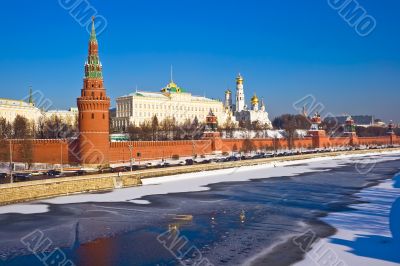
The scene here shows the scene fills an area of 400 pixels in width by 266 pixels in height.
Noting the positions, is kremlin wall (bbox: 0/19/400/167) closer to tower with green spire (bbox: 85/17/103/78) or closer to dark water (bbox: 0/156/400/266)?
tower with green spire (bbox: 85/17/103/78)

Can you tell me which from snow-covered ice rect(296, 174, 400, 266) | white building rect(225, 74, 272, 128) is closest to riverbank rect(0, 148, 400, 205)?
snow-covered ice rect(296, 174, 400, 266)

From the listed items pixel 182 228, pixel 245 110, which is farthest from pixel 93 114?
pixel 245 110

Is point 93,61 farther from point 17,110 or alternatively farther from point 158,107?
point 17,110

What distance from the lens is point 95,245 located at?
15484 mm

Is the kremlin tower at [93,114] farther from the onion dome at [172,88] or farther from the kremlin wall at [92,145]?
the onion dome at [172,88]

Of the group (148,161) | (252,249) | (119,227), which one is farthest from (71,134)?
(252,249)

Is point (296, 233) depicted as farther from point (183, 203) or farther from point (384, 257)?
point (183, 203)

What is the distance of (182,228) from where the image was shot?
58.6 ft

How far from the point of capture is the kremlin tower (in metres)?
37.0

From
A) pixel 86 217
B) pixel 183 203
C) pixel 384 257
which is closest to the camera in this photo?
pixel 384 257

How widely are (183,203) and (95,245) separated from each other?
8.44 meters

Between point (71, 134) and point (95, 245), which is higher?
point (71, 134)

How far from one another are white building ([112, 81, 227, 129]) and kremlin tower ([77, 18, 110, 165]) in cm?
4128

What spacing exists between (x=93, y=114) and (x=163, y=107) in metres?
49.8
